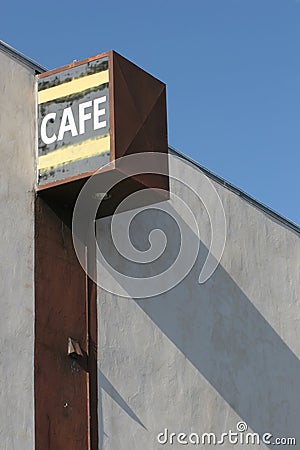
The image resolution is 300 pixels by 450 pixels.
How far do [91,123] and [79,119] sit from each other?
0.20 metres

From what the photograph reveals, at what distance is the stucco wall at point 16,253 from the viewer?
1089 cm

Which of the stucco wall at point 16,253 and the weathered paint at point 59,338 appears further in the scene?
the weathered paint at point 59,338

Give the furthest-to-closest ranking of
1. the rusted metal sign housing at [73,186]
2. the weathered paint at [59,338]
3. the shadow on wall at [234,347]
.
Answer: the shadow on wall at [234,347] → the rusted metal sign housing at [73,186] → the weathered paint at [59,338]

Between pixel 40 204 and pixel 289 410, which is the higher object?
pixel 40 204

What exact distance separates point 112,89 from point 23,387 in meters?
3.52

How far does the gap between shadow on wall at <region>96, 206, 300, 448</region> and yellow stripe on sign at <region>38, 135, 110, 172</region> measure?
7.76 ft

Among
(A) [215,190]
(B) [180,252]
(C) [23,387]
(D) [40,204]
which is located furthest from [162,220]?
(C) [23,387]

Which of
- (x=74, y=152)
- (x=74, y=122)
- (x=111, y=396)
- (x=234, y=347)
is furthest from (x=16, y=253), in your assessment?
(x=234, y=347)

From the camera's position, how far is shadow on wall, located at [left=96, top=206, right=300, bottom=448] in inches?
563

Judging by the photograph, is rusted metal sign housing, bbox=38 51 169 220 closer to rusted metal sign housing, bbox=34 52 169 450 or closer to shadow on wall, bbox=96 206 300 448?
rusted metal sign housing, bbox=34 52 169 450

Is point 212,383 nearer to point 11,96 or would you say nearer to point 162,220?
point 162,220

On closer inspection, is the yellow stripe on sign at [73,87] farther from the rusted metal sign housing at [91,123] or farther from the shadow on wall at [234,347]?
the shadow on wall at [234,347]

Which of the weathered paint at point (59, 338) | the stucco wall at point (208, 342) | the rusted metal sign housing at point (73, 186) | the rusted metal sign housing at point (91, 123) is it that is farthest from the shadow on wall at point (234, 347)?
the rusted metal sign housing at point (91, 123)

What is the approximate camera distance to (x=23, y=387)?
36.2 feet
